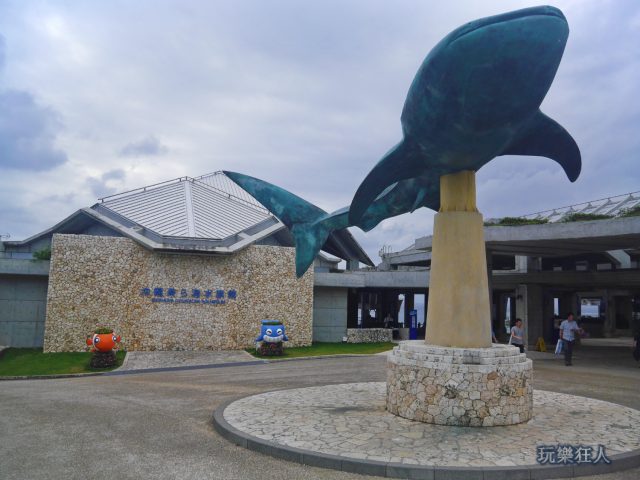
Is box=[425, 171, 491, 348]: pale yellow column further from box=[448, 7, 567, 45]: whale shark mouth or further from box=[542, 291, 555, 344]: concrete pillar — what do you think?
box=[542, 291, 555, 344]: concrete pillar

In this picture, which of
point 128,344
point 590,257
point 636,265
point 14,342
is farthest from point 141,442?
point 636,265

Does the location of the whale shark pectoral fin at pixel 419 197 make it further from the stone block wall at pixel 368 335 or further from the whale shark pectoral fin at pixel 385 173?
the stone block wall at pixel 368 335

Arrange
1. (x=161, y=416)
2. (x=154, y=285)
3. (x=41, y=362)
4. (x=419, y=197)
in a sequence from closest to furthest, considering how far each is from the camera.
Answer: (x=161, y=416)
(x=419, y=197)
(x=41, y=362)
(x=154, y=285)

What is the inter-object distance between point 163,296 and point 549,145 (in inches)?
663

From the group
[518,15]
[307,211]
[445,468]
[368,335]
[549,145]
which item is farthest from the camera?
[368,335]

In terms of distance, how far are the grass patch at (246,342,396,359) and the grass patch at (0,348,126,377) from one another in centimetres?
644

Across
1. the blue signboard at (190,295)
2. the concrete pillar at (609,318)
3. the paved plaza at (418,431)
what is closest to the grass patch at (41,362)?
the blue signboard at (190,295)

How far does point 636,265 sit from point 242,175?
2952cm

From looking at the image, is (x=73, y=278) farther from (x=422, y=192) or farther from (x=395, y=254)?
(x=395, y=254)

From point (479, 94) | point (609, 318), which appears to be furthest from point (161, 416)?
point (609, 318)

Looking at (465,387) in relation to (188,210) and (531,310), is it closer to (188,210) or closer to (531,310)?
(531,310)

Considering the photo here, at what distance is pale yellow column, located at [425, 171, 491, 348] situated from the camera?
8.62 metres

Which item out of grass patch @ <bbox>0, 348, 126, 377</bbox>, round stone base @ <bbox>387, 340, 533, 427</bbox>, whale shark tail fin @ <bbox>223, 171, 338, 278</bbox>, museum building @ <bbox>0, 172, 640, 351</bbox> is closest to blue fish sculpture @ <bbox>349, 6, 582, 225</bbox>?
whale shark tail fin @ <bbox>223, 171, 338, 278</bbox>

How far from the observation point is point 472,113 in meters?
6.94
